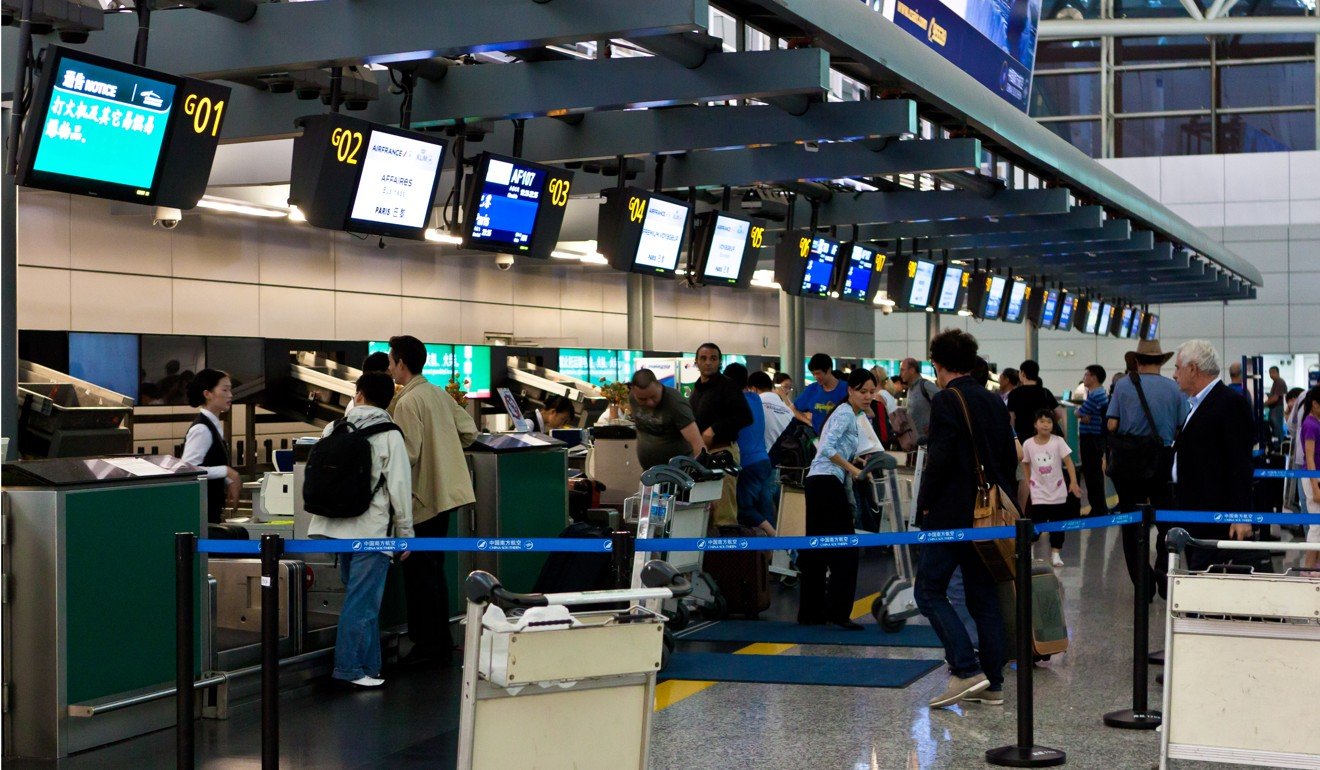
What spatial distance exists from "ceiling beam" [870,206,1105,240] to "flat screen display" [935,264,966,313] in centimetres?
111

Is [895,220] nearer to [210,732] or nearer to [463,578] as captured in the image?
[463,578]

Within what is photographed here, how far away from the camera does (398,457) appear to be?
673cm

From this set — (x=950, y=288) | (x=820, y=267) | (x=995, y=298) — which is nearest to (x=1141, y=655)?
(x=820, y=267)

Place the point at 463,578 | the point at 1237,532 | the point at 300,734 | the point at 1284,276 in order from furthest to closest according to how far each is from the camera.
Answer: the point at 1284,276
the point at 463,578
the point at 1237,532
the point at 300,734

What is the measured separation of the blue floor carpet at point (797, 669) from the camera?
6910 millimetres

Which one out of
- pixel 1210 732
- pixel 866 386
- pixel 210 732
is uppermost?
pixel 866 386

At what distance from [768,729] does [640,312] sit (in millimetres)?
14541

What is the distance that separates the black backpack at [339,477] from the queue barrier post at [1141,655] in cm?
334

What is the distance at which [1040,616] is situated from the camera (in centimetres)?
698

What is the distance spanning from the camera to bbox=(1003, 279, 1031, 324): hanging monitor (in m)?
19.8

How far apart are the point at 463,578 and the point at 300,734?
235 centimetres

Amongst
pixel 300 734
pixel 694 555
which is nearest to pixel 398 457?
pixel 300 734

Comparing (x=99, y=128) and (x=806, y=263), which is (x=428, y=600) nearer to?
(x=99, y=128)

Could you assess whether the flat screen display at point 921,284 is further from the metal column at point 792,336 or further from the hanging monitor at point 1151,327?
the hanging monitor at point 1151,327
